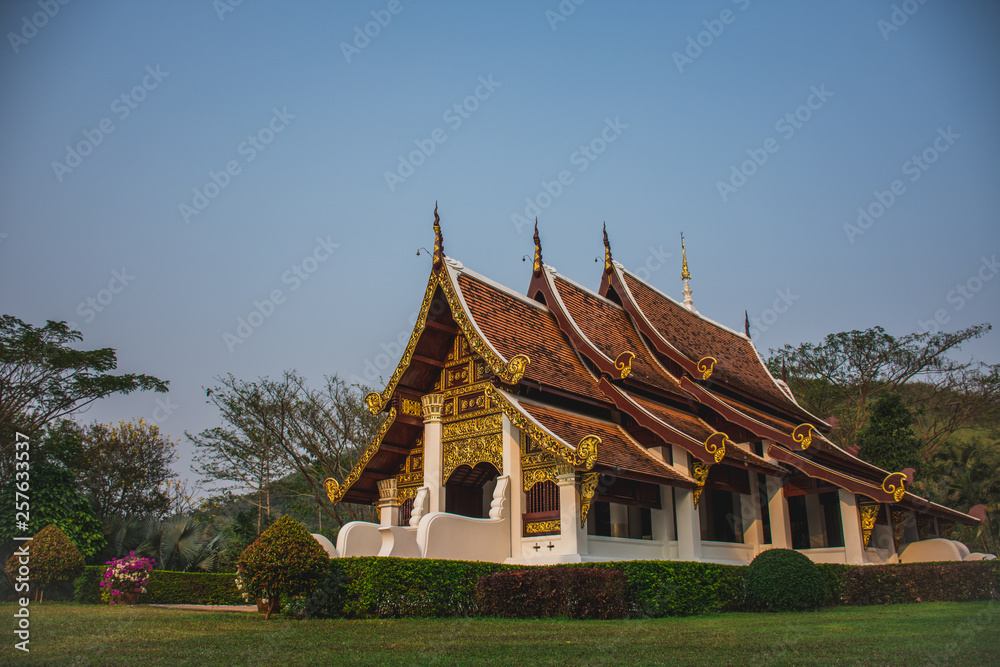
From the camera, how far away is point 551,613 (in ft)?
34.7

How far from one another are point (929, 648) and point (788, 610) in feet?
18.9

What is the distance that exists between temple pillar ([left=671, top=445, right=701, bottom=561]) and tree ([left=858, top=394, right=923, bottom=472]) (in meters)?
12.1

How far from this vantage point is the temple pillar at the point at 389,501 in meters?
16.5

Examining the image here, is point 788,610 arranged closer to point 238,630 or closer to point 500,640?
point 500,640

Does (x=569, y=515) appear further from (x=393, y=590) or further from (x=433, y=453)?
(x=433, y=453)

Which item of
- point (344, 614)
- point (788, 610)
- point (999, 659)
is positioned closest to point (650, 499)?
point (788, 610)

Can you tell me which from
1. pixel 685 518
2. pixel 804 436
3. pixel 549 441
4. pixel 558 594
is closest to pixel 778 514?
pixel 804 436

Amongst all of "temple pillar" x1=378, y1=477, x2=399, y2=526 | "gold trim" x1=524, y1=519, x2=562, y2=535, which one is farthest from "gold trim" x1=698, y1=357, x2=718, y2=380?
"temple pillar" x1=378, y1=477, x2=399, y2=526

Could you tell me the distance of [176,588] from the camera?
17.3 meters

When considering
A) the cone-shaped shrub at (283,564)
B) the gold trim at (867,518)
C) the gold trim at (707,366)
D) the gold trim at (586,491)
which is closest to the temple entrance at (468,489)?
the gold trim at (586,491)

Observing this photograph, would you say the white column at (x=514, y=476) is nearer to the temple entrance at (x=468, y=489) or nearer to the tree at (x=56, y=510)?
the temple entrance at (x=468, y=489)

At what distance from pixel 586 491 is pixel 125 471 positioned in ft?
71.1

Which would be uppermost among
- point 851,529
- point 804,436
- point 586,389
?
point 586,389

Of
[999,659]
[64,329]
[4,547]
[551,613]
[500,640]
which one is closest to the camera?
[999,659]
